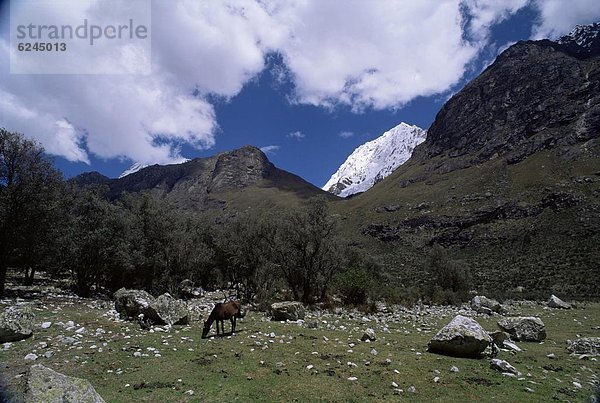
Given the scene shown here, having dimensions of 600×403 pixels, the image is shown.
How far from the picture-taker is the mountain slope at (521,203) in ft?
244

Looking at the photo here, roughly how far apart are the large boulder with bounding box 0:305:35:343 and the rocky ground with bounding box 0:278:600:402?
332 mm

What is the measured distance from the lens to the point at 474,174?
161 metres

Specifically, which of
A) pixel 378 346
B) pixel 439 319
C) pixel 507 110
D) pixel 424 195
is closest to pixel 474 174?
pixel 424 195

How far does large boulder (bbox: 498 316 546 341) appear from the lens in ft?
60.6

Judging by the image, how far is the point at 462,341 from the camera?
1413 centimetres

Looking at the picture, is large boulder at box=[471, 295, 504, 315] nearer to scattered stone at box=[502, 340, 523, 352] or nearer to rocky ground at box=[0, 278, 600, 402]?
rocky ground at box=[0, 278, 600, 402]

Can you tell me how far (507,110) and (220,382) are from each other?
226187 mm

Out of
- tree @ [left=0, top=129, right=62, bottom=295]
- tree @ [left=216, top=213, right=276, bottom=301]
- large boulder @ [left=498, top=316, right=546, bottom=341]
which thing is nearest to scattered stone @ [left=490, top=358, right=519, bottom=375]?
large boulder @ [left=498, top=316, right=546, bottom=341]

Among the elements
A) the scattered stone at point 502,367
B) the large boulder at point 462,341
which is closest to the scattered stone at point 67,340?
the large boulder at point 462,341

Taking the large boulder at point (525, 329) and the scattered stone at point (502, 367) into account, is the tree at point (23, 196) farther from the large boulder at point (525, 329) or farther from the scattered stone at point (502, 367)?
the large boulder at point (525, 329)

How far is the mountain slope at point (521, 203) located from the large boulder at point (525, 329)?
119 feet

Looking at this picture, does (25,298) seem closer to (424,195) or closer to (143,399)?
(143,399)

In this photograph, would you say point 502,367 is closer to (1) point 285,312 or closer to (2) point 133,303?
(1) point 285,312

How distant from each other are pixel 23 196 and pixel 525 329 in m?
32.0
